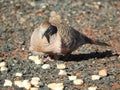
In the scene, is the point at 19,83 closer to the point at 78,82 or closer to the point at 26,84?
the point at 26,84

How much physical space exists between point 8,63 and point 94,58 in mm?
1165

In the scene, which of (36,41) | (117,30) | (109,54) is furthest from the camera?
(117,30)

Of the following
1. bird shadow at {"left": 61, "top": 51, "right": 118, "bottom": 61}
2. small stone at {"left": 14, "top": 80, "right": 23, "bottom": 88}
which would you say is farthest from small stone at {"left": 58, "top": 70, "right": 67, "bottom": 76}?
small stone at {"left": 14, "top": 80, "right": 23, "bottom": 88}

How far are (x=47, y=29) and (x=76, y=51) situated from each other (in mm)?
914

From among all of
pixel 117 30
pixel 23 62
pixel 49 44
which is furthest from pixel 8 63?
pixel 117 30

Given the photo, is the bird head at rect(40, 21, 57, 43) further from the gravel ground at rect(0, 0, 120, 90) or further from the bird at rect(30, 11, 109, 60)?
the gravel ground at rect(0, 0, 120, 90)

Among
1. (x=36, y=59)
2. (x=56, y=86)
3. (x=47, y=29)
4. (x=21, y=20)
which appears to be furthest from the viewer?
(x=21, y=20)

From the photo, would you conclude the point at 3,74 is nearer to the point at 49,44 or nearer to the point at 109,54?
the point at 49,44

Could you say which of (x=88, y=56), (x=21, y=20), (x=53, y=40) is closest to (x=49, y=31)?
(x=53, y=40)

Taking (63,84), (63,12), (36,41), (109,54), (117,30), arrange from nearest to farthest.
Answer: (63,84) → (36,41) → (109,54) → (117,30) → (63,12)

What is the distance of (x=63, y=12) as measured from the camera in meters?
7.83

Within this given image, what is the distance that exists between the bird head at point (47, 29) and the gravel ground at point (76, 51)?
1.51ft

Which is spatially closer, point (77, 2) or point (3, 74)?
point (3, 74)

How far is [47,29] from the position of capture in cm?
540
